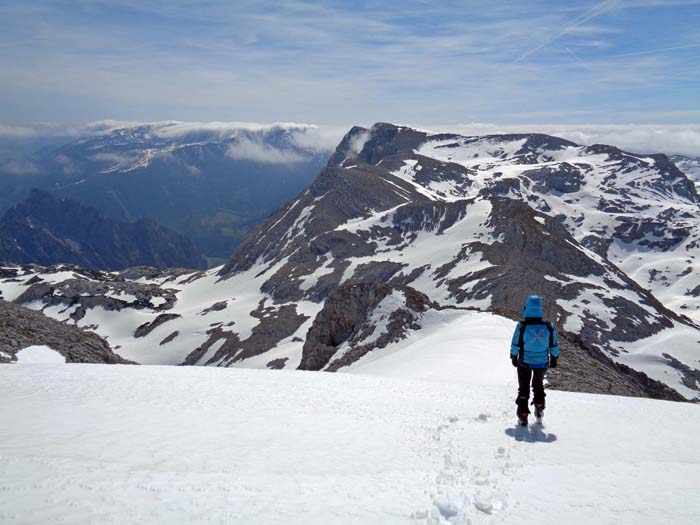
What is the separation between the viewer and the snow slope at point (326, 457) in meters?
7.62

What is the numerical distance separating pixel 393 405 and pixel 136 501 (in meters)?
8.21

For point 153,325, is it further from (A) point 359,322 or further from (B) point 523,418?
(B) point 523,418

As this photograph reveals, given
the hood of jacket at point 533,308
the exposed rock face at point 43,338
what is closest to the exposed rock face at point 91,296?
the exposed rock face at point 43,338

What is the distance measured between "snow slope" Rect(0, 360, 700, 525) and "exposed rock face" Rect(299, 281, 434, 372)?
29.6m

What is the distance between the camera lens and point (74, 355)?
26828mm

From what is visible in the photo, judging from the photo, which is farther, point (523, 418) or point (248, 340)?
point (248, 340)

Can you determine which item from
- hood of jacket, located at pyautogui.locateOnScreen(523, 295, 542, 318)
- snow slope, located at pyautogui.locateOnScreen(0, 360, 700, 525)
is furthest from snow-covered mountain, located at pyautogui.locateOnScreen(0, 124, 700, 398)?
hood of jacket, located at pyautogui.locateOnScreen(523, 295, 542, 318)

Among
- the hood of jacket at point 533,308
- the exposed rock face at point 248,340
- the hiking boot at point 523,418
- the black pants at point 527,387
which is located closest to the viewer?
the hiking boot at point 523,418

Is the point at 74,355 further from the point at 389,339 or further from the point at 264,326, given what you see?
the point at 264,326

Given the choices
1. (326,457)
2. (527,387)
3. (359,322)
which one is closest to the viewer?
(326,457)

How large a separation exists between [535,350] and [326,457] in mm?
6359

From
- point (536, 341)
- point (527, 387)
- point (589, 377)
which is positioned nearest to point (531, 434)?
point (527, 387)

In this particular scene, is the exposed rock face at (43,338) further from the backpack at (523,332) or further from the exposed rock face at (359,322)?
the backpack at (523,332)

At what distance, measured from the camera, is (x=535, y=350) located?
12.9m
